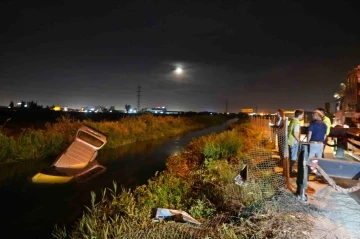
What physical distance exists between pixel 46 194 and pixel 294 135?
849 cm

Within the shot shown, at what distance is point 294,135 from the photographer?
9.70 meters

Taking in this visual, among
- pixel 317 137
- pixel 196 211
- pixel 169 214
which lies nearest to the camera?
pixel 169 214

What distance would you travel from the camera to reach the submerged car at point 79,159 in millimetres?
14531

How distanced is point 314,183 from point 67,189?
28.2ft

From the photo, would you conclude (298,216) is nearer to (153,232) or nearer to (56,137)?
(153,232)

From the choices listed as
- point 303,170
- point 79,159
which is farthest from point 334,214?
point 79,159

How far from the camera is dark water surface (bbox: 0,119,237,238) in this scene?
8.80m

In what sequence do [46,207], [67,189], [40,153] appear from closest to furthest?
[46,207], [67,189], [40,153]

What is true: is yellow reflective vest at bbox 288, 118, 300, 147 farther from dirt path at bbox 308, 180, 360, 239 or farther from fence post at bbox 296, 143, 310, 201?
fence post at bbox 296, 143, 310, 201

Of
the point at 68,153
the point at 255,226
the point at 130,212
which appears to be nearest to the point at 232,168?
the point at 130,212

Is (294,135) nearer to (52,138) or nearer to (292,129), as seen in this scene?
(292,129)

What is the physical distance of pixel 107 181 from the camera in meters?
13.9

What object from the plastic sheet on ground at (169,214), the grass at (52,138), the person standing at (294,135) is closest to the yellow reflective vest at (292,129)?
the person standing at (294,135)

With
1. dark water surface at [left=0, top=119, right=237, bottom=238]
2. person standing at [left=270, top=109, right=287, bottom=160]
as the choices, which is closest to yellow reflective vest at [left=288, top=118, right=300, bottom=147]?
person standing at [left=270, top=109, right=287, bottom=160]
